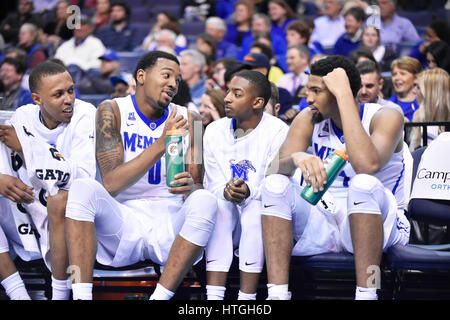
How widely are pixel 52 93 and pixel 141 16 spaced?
6.45 m

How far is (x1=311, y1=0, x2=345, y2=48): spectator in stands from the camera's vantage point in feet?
26.6

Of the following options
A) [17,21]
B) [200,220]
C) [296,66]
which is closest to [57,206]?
[200,220]

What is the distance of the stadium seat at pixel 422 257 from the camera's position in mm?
3344

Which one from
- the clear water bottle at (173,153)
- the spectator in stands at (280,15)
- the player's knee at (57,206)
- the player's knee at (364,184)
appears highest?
the spectator in stands at (280,15)

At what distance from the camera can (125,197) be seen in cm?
368

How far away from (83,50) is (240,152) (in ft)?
15.9

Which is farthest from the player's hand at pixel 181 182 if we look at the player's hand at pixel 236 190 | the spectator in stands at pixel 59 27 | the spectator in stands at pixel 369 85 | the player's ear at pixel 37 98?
the spectator in stands at pixel 59 27

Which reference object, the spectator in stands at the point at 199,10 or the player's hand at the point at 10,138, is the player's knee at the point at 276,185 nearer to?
the player's hand at the point at 10,138

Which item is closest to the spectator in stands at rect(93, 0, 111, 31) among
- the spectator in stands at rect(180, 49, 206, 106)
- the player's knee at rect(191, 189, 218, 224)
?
the spectator in stands at rect(180, 49, 206, 106)

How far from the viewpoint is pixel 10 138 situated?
3594 mm

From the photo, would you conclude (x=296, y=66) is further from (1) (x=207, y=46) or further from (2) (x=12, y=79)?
(2) (x=12, y=79)

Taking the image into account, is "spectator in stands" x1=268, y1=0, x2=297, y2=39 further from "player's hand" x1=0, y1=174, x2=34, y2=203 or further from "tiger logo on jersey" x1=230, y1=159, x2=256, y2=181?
"player's hand" x1=0, y1=174, x2=34, y2=203

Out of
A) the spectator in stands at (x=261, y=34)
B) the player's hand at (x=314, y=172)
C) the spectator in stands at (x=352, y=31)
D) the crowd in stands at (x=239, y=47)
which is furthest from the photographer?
the spectator in stands at (x=261, y=34)

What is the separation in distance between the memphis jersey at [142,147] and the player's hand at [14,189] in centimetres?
46
